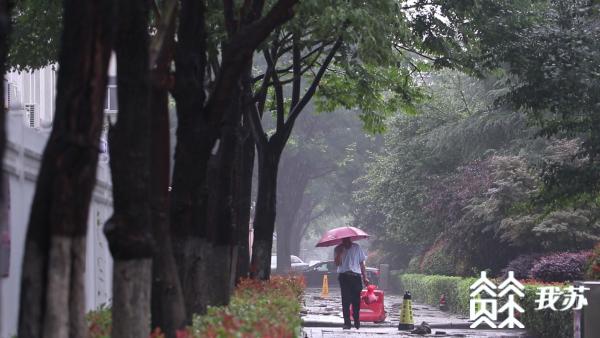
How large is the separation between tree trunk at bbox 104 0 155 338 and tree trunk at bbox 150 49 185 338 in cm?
143

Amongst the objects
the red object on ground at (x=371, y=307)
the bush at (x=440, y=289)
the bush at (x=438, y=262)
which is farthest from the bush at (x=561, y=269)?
the bush at (x=438, y=262)

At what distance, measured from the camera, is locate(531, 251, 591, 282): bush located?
22.0 m

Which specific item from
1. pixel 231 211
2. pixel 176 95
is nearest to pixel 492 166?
pixel 231 211

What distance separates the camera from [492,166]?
31891 mm

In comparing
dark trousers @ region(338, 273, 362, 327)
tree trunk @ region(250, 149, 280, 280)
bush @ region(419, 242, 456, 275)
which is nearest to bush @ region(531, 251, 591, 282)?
dark trousers @ region(338, 273, 362, 327)

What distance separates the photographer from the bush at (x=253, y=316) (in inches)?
332

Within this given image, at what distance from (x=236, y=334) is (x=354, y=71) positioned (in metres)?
12.7

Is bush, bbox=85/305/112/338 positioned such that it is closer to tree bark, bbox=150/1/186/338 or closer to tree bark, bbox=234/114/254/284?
tree bark, bbox=150/1/186/338

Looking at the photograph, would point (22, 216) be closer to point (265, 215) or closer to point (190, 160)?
point (190, 160)

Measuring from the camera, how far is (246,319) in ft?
31.8

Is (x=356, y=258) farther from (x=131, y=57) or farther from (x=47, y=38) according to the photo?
(x=131, y=57)

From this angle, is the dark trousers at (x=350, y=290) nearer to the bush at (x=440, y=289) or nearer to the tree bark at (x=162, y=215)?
the bush at (x=440, y=289)

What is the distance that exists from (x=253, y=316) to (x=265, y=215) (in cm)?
842
